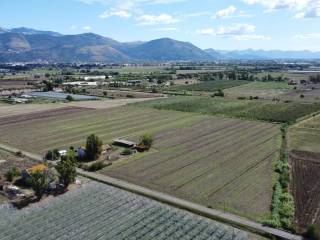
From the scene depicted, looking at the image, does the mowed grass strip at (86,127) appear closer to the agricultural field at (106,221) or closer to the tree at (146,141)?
the tree at (146,141)

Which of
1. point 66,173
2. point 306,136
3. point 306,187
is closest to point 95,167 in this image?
point 66,173

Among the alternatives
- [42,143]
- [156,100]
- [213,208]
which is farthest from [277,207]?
[156,100]

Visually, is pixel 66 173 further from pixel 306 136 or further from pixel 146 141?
pixel 306 136

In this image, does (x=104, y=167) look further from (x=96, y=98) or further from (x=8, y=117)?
(x=96, y=98)

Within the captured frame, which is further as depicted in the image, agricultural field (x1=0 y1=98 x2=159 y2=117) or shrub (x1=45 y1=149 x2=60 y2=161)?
agricultural field (x1=0 y1=98 x2=159 y2=117)

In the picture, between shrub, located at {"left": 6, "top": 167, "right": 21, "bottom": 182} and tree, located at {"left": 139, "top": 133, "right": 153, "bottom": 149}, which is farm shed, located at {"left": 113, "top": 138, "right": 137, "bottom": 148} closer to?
tree, located at {"left": 139, "top": 133, "right": 153, "bottom": 149}

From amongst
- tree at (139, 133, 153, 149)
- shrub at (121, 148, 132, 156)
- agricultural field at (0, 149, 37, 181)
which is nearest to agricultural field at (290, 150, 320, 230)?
tree at (139, 133, 153, 149)
